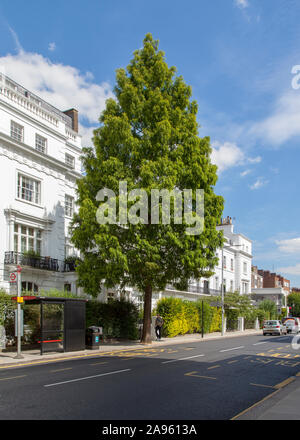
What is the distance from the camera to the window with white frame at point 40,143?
2864cm

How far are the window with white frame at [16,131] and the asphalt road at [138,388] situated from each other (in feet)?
53.2

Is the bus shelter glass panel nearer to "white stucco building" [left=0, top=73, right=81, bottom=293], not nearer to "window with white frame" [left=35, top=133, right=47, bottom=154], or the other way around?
"white stucco building" [left=0, top=73, right=81, bottom=293]

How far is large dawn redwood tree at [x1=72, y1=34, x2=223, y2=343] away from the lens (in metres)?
21.8

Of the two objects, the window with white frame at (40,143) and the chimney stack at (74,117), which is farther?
the chimney stack at (74,117)

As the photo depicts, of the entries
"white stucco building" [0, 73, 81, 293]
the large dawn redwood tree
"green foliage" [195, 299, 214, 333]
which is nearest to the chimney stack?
"white stucco building" [0, 73, 81, 293]

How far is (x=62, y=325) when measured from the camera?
19.5 metres

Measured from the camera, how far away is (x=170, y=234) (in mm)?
21406

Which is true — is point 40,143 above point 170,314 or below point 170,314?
above

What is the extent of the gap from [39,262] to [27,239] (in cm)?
178

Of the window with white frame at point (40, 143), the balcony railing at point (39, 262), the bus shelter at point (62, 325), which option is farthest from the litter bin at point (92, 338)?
the window with white frame at point (40, 143)

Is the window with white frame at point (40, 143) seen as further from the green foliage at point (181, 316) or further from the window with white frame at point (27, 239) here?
the green foliage at point (181, 316)

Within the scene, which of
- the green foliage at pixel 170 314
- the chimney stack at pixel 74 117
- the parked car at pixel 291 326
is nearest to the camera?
the green foliage at pixel 170 314

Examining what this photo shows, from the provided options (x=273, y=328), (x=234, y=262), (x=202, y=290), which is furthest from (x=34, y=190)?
(x=234, y=262)

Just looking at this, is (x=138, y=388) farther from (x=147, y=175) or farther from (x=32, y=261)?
(x=32, y=261)
